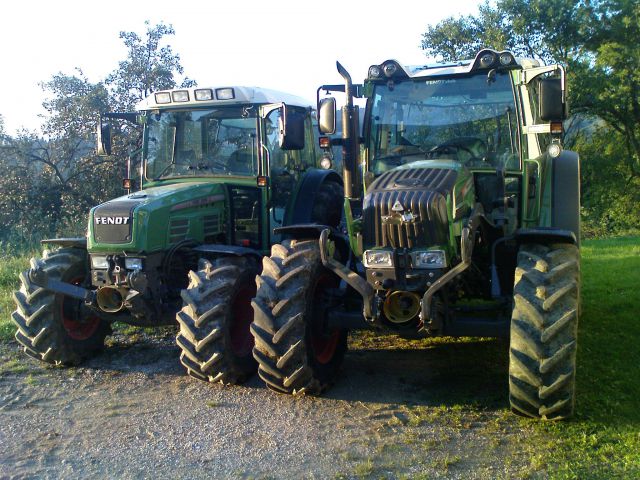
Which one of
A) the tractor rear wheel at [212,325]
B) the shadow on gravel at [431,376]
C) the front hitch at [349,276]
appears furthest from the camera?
the tractor rear wheel at [212,325]

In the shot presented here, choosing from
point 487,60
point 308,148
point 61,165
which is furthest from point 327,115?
point 61,165

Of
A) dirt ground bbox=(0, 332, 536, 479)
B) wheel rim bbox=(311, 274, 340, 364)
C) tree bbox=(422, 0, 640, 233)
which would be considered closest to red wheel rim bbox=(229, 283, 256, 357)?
dirt ground bbox=(0, 332, 536, 479)

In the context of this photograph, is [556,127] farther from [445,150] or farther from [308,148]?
[308,148]

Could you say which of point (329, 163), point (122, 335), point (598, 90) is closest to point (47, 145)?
point (122, 335)

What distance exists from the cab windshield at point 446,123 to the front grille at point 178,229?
6.41 ft

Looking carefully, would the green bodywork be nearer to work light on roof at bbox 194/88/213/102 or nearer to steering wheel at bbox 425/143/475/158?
work light on roof at bbox 194/88/213/102

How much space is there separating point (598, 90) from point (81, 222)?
1717 centimetres

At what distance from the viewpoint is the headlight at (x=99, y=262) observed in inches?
253

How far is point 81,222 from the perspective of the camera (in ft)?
48.6

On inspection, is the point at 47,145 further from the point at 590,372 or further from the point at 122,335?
the point at 590,372

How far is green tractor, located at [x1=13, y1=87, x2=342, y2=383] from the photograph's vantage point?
6.05m

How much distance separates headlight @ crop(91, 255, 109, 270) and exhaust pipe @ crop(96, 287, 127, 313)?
0.75 ft

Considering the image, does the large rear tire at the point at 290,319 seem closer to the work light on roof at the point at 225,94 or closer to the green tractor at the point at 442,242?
the green tractor at the point at 442,242

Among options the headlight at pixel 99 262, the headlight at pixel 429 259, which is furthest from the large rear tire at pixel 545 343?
the headlight at pixel 99 262
